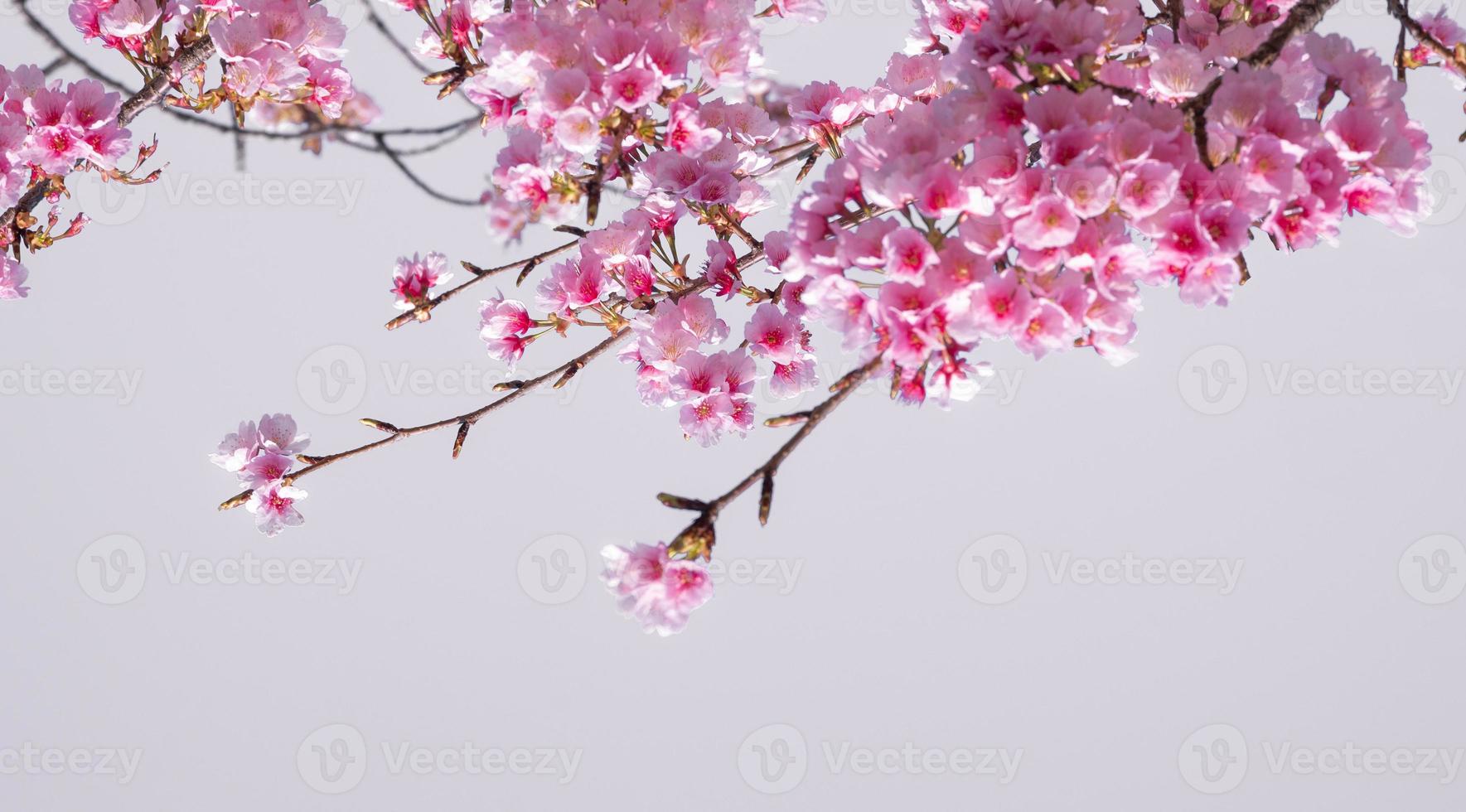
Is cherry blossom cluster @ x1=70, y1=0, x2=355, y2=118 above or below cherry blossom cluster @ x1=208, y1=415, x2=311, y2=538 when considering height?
above

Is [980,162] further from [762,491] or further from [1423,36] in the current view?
[1423,36]

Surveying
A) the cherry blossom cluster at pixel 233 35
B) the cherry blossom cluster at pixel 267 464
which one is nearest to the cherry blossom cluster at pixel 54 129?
the cherry blossom cluster at pixel 233 35

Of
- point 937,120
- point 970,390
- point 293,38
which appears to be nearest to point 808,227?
point 937,120

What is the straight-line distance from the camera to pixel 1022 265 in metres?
1.52

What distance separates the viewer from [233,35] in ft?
7.99

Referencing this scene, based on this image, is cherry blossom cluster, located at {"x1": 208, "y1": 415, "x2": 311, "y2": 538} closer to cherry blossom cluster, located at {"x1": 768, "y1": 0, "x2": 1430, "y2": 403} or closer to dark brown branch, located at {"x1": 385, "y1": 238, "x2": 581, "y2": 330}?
dark brown branch, located at {"x1": 385, "y1": 238, "x2": 581, "y2": 330}

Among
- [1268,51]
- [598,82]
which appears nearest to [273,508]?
[598,82]

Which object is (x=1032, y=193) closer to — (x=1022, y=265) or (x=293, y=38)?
(x=1022, y=265)

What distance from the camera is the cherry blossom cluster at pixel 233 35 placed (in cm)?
243

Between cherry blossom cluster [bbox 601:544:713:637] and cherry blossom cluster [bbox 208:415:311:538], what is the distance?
3.86ft

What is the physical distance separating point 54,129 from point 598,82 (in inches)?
61.2

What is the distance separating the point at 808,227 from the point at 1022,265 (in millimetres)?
385

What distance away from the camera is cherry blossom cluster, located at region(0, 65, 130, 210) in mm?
2365

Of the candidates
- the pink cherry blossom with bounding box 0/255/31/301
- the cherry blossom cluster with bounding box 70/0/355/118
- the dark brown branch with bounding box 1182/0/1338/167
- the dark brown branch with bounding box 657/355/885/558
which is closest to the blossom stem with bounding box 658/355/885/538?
the dark brown branch with bounding box 657/355/885/558
